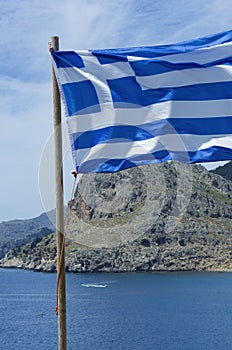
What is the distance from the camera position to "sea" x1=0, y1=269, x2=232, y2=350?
85.8 metres

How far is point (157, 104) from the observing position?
466 inches

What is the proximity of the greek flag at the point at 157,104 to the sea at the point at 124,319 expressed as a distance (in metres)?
70.6

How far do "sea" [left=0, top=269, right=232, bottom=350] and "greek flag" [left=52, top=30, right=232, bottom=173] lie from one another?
232 feet

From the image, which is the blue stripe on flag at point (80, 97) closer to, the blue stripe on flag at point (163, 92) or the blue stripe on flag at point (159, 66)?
the blue stripe on flag at point (163, 92)

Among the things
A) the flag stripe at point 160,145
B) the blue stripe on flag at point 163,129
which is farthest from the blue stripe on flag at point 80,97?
the flag stripe at point 160,145

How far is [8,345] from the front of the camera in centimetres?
8606

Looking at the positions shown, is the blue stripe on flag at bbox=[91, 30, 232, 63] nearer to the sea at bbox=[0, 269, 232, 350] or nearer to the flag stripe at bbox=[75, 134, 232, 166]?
the flag stripe at bbox=[75, 134, 232, 166]

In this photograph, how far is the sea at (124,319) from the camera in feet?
281

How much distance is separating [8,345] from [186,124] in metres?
78.8

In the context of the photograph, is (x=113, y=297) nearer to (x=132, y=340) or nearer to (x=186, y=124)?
(x=132, y=340)

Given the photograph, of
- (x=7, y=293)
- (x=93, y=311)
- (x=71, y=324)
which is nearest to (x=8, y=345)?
(x=71, y=324)

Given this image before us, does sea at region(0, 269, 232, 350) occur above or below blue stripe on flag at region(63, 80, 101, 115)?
below

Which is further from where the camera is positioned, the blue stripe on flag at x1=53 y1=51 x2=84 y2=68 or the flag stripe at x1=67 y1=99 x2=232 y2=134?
the flag stripe at x1=67 y1=99 x2=232 y2=134

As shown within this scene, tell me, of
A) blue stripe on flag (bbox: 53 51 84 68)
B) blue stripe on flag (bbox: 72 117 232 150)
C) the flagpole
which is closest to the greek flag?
blue stripe on flag (bbox: 72 117 232 150)
